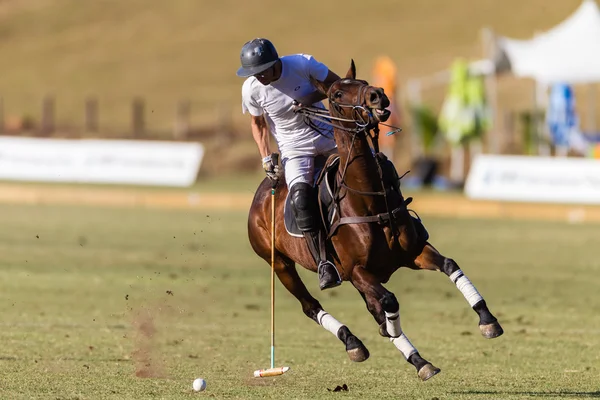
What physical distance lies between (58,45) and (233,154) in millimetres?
40296

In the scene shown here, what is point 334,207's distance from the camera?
8.58m

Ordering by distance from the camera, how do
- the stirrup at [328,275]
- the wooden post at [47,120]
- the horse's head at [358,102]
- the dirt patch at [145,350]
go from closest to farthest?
the horse's head at [358,102], the stirrup at [328,275], the dirt patch at [145,350], the wooden post at [47,120]

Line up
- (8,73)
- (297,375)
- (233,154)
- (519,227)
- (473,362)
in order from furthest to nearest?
(8,73)
(233,154)
(519,227)
(473,362)
(297,375)

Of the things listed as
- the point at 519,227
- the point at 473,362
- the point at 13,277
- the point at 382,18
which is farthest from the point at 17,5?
the point at 473,362

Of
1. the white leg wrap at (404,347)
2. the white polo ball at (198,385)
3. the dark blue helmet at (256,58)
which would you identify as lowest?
the white polo ball at (198,385)

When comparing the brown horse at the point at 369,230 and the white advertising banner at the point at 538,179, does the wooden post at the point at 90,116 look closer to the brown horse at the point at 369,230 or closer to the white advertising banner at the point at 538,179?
the white advertising banner at the point at 538,179

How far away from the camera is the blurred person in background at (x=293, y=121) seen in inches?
342

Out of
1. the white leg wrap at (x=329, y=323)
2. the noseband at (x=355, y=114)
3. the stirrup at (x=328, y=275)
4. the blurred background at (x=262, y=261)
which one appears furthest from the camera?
the blurred background at (x=262, y=261)

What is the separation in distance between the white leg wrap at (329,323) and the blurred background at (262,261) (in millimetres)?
369

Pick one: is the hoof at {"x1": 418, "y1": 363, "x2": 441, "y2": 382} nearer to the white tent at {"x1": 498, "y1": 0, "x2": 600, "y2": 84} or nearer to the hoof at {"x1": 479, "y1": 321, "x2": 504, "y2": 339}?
the hoof at {"x1": 479, "y1": 321, "x2": 504, "y2": 339}

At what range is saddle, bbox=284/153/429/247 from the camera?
834 centimetres

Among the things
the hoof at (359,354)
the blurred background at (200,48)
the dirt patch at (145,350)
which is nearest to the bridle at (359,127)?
the hoof at (359,354)

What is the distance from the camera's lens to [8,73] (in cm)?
7206

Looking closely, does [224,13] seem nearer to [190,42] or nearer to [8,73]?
[190,42]
